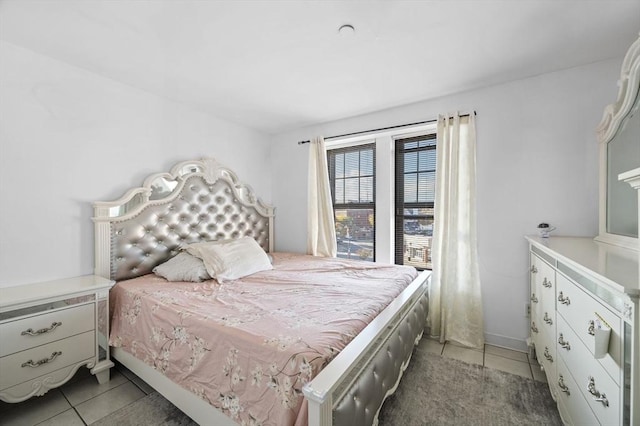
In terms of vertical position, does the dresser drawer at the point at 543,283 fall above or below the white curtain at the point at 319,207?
below

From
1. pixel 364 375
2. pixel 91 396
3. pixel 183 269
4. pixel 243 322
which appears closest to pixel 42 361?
pixel 91 396

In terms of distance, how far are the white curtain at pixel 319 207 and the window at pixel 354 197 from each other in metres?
0.21

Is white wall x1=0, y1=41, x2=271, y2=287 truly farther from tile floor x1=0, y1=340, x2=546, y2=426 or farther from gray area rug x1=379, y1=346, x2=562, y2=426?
gray area rug x1=379, y1=346, x2=562, y2=426

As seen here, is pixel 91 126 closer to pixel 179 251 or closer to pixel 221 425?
pixel 179 251

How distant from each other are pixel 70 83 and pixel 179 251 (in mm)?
1589

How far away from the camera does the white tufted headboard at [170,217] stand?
7.23 feet

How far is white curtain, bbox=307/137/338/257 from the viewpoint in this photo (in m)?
3.30

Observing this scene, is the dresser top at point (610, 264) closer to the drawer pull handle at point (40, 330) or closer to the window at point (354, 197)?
the window at point (354, 197)

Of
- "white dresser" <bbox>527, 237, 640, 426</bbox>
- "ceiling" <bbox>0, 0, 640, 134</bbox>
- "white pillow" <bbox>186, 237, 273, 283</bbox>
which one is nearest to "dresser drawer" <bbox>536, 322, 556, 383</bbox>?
"white dresser" <bbox>527, 237, 640, 426</bbox>

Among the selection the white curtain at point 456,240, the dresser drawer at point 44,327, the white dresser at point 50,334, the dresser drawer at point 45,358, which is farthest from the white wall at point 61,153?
the white curtain at point 456,240

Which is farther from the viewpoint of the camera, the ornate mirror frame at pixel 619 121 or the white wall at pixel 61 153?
the white wall at pixel 61 153

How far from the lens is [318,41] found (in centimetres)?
177

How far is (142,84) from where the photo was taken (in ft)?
7.75

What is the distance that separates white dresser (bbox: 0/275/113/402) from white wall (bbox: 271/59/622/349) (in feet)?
10.4
